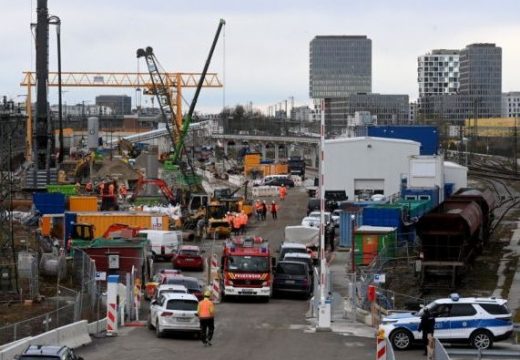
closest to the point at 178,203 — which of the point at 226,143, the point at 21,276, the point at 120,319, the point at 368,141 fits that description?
the point at 368,141

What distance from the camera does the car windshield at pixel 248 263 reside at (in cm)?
3559

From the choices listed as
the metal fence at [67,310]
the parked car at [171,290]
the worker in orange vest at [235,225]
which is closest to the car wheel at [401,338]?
the parked car at [171,290]

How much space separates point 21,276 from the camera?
→ 4009 centimetres

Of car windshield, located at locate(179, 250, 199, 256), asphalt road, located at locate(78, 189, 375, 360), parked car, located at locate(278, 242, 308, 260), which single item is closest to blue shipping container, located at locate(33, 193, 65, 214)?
car windshield, located at locate(179, 250, 199, 256)

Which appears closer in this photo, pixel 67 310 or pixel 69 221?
pixel 67 310

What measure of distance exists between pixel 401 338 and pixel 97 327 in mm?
8084

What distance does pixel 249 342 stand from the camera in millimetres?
26484

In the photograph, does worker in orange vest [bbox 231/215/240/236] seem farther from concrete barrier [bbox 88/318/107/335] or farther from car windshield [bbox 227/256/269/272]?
concrete barrier [bbox 88/318/107/335]

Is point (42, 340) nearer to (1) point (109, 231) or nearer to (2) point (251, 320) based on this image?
(2) point (251, 320)

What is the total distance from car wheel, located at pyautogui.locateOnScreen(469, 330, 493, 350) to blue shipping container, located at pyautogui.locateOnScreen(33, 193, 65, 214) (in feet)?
128

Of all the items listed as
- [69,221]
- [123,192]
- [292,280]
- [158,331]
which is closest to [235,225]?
[69,221]

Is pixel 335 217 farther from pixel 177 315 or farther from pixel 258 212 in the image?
pixel 177 315

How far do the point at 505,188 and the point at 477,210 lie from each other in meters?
58.5

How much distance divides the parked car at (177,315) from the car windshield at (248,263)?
333 inches
